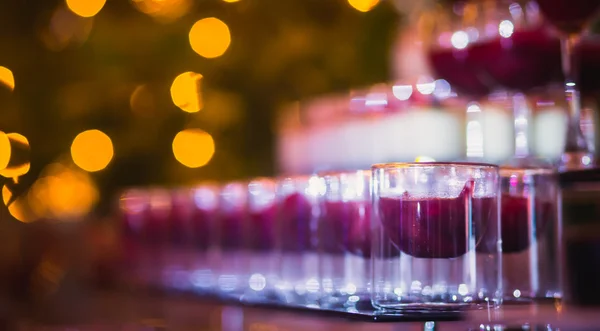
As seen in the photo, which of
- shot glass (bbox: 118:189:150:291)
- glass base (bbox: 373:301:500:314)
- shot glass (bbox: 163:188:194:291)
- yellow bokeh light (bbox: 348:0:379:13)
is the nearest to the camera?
glass base (bbox: 373:301:500:314)

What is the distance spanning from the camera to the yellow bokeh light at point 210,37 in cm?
299

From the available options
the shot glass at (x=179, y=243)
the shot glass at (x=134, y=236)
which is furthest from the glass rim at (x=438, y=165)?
the shot glass at (x=134, y=236)

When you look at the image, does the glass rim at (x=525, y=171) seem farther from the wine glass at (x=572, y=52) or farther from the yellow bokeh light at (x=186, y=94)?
the yellow bokeh light at (x=186, y=94)

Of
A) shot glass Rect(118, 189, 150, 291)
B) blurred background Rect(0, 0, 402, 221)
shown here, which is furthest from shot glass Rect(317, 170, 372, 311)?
blurred background Rect(0, 0, 402, 221)

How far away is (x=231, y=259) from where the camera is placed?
151 cm

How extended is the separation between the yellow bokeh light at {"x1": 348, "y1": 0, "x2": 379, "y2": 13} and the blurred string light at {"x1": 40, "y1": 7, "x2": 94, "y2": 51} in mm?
885

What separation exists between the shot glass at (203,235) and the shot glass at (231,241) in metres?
0.02

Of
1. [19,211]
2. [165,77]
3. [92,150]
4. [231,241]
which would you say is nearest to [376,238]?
[231,241]

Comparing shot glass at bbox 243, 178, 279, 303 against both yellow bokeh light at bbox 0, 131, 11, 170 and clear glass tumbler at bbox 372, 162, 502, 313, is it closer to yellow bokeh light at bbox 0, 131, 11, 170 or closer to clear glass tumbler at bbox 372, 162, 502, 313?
clear glass tumbler at bbox 372, 162, 502, 313

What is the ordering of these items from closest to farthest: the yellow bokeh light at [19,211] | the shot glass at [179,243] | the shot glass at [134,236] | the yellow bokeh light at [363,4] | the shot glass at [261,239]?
the shot glass at [261,239] < the shot glass at [179,243] < the shot glass at [134,236] < the yellow bokeh light at [363,4] < the yellow bokeh light at [19,211]

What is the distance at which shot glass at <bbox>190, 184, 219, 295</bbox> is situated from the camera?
155 centimetres

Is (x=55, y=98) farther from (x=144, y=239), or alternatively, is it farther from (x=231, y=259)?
(x=231, y=259)

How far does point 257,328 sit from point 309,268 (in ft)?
0.71

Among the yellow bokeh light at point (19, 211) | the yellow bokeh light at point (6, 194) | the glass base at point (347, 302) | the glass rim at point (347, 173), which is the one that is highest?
the yellow bokeh light at point (6, 194)
